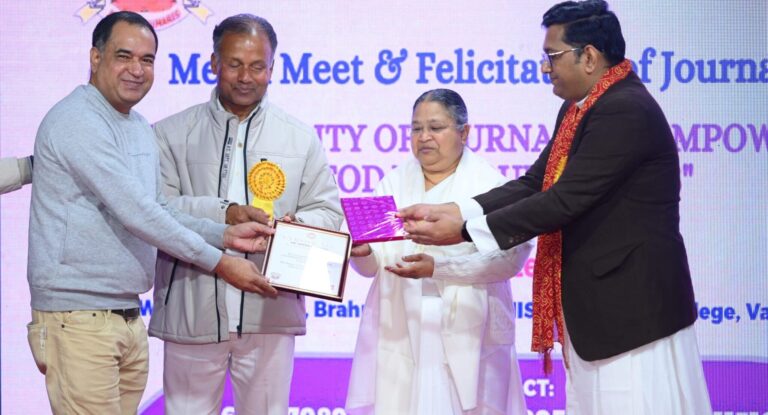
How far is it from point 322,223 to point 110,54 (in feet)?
3.25

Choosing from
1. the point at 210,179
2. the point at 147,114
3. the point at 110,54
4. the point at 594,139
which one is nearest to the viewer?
the point at 594,139

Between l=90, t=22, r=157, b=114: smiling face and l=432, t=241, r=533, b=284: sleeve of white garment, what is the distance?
1278 millimetres

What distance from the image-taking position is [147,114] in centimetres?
452

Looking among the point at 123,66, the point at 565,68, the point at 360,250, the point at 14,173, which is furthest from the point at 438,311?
the point at 14,173

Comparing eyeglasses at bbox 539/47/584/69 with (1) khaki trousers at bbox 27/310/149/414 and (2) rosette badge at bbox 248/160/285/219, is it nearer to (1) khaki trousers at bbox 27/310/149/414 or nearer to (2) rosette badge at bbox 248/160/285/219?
(2) rosette badge at bbox 248/160/285/219

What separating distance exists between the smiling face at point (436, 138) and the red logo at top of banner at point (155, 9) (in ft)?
5.40

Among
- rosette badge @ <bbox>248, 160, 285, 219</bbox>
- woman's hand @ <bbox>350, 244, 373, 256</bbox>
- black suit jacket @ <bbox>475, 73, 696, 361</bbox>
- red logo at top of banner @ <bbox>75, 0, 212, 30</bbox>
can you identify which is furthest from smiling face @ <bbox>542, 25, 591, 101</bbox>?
red logo at top of banner @ <bbox>75, 0, 212, 30</bbox>

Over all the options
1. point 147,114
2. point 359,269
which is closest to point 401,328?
point 359,269

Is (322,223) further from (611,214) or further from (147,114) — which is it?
(147,114)

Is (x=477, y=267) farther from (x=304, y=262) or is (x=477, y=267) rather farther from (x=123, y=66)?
(x=123, y=66)

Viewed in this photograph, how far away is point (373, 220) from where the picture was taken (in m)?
3.09

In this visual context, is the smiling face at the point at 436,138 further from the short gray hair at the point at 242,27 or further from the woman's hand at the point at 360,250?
the short gray hair at the point at 242,27

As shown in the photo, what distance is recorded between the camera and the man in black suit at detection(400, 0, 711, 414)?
2617 mm

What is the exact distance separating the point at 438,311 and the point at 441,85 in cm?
154
